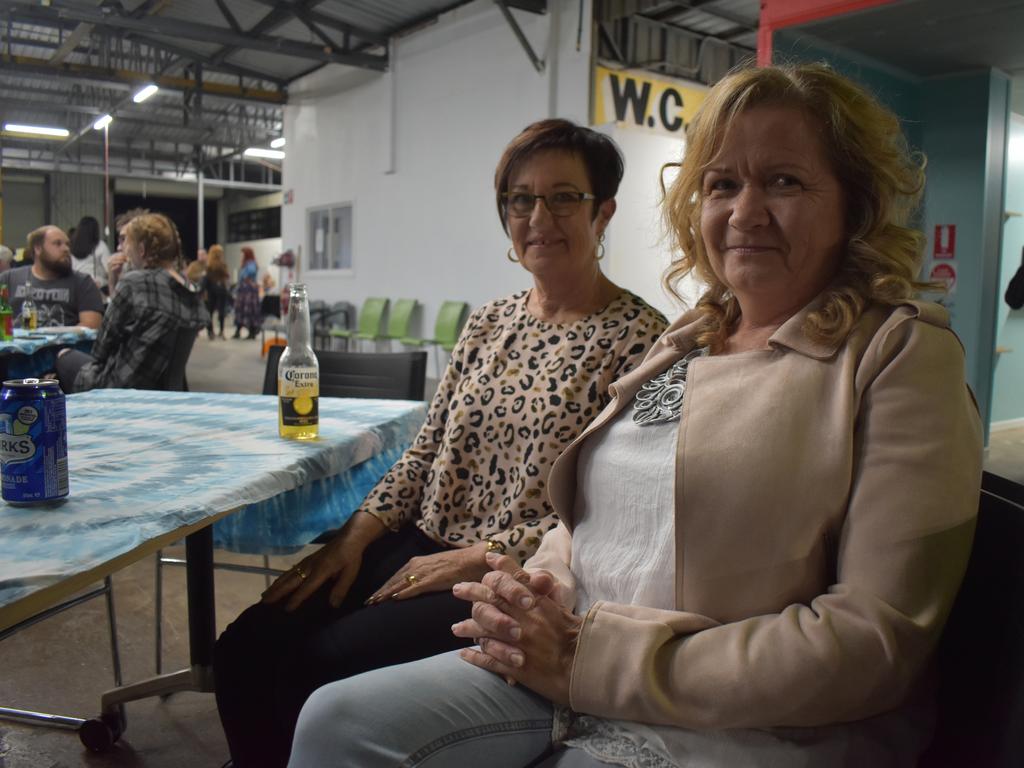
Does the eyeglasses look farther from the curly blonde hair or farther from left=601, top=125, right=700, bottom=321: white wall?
left=601, top=125, right=700, bottom=321: white wall

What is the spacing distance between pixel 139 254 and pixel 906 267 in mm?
3358

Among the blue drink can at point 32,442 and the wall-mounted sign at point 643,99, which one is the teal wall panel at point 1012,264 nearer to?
the blue drink can at point 32,442

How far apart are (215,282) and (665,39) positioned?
9.14 metres

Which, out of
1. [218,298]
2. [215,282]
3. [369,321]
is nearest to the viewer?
[369,321]

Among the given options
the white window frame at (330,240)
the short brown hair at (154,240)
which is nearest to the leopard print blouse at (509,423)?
the short brown hair at (154,240)

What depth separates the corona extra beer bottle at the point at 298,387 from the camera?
171 cm

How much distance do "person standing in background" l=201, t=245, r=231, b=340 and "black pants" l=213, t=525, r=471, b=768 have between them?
41.0 ft

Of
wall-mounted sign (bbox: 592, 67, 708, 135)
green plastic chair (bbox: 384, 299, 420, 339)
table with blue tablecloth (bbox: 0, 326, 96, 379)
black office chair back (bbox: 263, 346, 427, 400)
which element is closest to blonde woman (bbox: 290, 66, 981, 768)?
black office chair back (bbox: 263, 346, 427, 400)

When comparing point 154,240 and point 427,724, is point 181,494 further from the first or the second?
point 154,240

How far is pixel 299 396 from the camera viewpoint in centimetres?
172

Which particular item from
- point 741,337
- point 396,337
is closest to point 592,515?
point 741,337

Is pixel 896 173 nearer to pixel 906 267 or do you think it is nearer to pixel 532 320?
pixel 906 267

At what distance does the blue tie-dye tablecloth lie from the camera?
39.9 inches

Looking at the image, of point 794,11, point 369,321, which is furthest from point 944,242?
point 369,321
